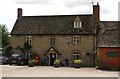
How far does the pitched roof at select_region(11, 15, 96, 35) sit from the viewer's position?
52.1 m

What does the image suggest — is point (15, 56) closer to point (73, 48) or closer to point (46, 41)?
A: point (46, 41)

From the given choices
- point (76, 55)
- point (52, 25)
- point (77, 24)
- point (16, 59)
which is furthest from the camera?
point (52, 25)

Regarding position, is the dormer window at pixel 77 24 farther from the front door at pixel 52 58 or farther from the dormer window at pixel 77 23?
the front door at pixel 52 58

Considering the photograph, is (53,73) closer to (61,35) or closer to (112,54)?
(112,54)

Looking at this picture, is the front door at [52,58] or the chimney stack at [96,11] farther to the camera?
the chimney stack at [96,11]

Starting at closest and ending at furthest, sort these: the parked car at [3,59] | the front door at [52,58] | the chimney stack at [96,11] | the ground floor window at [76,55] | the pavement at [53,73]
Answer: the pavement at [53,73] → the ground floor window at [76,55] → the front door at [52,58] → the parked car at [3,59] → the chimney stack at [96,11]

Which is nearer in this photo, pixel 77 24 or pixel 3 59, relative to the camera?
pixel 77 24

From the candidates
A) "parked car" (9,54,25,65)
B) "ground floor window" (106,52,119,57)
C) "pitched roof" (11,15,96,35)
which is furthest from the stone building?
"ground floor window" (106,52,119,57)

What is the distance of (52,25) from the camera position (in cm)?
5406

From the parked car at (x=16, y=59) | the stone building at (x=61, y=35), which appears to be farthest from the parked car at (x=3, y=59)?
the stone building at (x=61, y=35)

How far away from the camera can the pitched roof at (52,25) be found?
5212 centimetres

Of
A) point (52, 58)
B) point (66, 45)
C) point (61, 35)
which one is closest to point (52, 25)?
point (61, 35)

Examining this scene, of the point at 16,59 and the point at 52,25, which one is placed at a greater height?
the point at 52,25

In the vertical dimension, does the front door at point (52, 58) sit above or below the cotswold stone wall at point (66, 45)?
below
